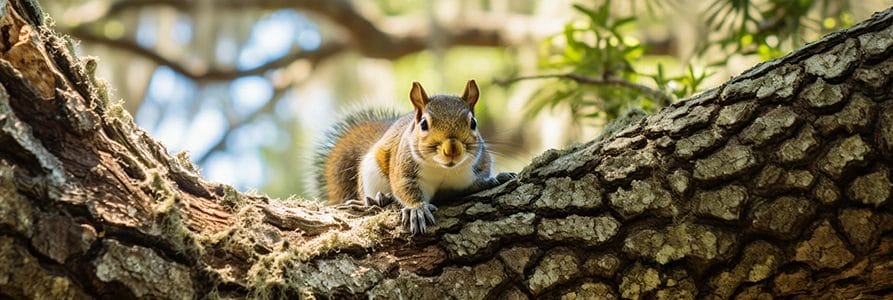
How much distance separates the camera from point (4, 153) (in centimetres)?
145

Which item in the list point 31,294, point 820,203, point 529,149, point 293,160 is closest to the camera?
point 31,294

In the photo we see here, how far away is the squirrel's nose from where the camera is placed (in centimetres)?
227

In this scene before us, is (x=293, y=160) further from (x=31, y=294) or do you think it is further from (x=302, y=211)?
(x=31, y=294)

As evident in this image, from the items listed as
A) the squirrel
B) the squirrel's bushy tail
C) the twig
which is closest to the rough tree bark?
the squirrel

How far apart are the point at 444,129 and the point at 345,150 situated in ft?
2.72

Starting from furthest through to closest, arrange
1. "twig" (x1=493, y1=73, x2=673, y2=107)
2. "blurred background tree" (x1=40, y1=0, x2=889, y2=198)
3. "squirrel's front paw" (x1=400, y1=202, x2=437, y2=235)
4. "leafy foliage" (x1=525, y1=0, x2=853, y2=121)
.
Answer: "blurred background tree" (x1=40, y1=0, x2=889, y2=198) < "leafy foliage" (x1=525, y1=0, x2=853, y2=121) < "twig" (x1=493, y1=73, x2=673, y2=107) < "squirrel's front paw" (x1=400, y1=202, x2=437, y2=235)

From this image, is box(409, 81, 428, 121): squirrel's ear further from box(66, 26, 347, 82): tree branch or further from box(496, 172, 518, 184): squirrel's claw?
box(66, 26, 347, 82): tree branch

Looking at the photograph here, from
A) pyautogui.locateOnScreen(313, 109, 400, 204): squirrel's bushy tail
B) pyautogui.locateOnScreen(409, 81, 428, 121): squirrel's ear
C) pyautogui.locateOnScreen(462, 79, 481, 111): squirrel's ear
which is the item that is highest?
pyautogui.locateOnScreen(313, 109, 400, 204): squirrel's bushy tail

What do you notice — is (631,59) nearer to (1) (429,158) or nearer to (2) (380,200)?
(1) (429,158)

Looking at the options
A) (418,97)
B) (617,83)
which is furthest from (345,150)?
(617,83)

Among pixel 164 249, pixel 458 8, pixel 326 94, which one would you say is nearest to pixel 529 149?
pixel 458 8

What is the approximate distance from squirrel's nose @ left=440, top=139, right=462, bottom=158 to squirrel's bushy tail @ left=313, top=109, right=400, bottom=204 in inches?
30.0

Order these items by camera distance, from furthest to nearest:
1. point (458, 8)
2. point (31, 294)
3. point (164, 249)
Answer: point (458, 8), point (164, 249), point (31, 294)

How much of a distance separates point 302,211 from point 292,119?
4.90m
